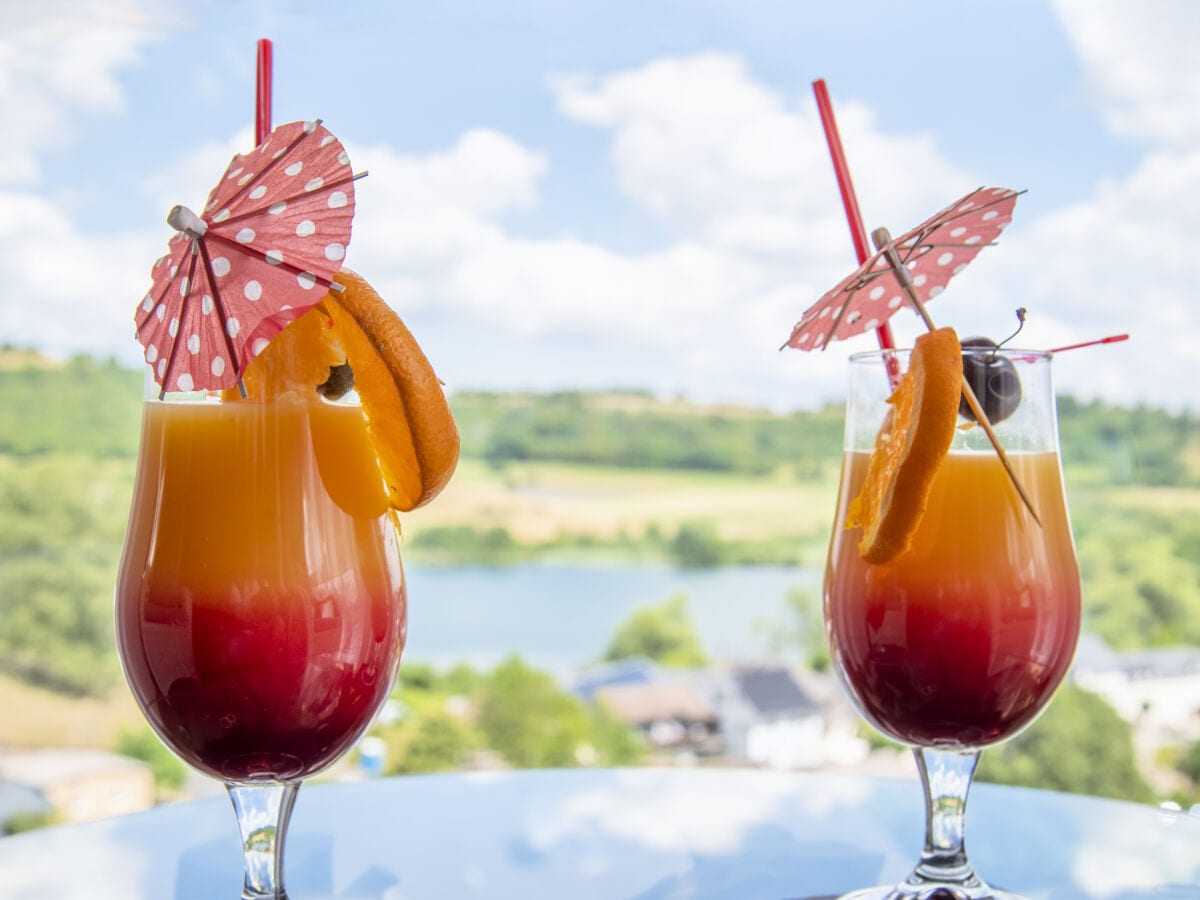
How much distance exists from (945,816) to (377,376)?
0.47 meters

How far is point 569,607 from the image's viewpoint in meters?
10.7

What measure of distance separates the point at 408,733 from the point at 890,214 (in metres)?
5.90

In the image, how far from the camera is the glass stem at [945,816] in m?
0.79

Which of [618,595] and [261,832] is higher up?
[261,832]

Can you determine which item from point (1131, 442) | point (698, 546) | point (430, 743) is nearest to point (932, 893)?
point (1131, 442)

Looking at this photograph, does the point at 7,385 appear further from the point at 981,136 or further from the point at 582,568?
the point at 981,136

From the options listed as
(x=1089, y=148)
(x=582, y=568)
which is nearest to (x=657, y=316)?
(x=582, y=568)

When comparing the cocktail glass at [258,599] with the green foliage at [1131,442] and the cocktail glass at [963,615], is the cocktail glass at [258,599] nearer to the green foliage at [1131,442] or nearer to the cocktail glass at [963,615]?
the cocktail glass at [963,615]

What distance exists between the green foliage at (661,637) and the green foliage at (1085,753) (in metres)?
2.72

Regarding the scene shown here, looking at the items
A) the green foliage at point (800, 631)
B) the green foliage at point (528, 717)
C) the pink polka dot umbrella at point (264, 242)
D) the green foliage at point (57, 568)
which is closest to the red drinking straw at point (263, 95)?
the pink polka dot umbrella at point (264, 242)

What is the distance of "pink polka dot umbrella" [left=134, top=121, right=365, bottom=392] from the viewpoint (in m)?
0.62

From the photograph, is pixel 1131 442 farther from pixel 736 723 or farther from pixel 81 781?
pixel 81 781

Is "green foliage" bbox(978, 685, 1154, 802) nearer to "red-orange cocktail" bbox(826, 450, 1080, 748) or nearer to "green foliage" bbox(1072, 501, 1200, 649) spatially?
"green foliage" bbox(1072, 501, 1200, 649)

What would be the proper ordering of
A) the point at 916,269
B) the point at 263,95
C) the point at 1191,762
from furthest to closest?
the point at 1191,762 → the point at 916,269 → the point at 263,95
